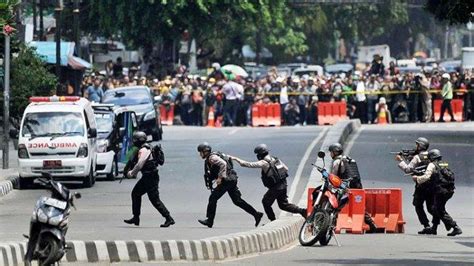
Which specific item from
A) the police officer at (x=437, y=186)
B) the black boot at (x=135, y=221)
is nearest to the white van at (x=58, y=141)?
the black boot at (x=135, y=221)

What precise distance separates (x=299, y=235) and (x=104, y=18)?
43.5 m

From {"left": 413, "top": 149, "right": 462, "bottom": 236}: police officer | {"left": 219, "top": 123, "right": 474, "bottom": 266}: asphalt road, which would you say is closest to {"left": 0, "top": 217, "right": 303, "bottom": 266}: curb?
{"left": 219, "top": 123, "right": 474, "bottom": 266}: asphalt road

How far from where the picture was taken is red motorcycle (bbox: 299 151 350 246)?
24000 millimetres

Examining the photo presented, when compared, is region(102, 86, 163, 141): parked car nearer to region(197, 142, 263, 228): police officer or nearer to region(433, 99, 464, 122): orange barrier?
region(433, 99, 464, 122): orange barrier

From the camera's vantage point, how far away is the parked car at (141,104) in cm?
4888

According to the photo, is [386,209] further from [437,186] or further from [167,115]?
[167,115]

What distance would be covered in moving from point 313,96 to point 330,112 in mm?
851

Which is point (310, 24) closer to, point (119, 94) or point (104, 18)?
point (104, 18)

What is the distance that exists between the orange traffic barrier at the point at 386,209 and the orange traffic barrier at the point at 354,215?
29 centimetres

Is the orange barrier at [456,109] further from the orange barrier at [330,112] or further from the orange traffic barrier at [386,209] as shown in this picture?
the orange traffic barrier at [386,209]

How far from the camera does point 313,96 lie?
196 feet

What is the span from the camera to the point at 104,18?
2643 inches

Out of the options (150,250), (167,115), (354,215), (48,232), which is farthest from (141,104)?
(48,232)

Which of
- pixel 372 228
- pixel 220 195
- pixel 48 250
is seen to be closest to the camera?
pixel 48 250
